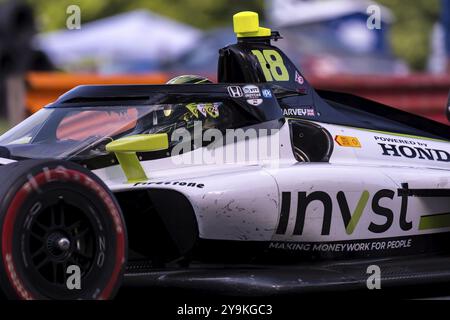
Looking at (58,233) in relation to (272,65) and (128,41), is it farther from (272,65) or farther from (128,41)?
(128,41)

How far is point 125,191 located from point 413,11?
26.6 m

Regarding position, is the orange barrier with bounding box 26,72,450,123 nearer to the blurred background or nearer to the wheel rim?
the blurred background

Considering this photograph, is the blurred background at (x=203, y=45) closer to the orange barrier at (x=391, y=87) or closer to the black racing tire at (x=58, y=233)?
the orange barrier at (x=391, y=87)

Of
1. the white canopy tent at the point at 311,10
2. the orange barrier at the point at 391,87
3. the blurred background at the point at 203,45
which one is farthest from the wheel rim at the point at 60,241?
the white canopy tent at the point at 311,10

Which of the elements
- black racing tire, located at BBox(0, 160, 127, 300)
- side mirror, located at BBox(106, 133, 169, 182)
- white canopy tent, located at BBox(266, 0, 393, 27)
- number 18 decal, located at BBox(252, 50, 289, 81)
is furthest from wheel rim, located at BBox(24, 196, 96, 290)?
white canopy tent, located at BBox(266, 0, 393, 27)

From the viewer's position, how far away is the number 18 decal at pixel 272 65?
19.1 feet

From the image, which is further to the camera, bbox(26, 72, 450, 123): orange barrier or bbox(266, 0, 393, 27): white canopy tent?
bbox(266, 0, 393, 27): white canopy tent

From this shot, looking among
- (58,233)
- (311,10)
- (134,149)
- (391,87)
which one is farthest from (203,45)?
(58,233)

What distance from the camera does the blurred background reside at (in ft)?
40.7

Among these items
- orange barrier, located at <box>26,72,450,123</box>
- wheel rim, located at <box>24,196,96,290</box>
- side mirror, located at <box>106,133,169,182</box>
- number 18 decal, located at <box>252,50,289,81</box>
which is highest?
number 18 decal, located at <box>252,50,289,81</box>

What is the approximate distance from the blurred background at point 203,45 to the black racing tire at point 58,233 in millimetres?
2763

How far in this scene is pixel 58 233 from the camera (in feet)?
14.1

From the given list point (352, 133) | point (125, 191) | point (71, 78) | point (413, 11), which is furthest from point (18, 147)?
point (413, 11)
